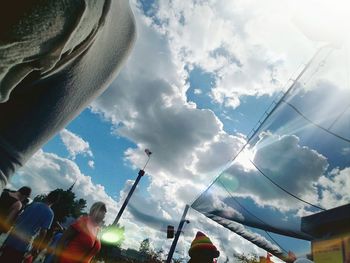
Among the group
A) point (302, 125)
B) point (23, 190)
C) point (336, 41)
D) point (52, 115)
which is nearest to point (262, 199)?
point (302, 125)

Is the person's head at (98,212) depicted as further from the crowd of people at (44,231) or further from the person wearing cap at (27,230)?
the person wearing cap at (27,230)

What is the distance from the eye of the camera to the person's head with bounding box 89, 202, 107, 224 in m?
3.98

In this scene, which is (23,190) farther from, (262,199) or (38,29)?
(262,199)

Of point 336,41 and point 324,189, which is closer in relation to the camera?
point 336,41

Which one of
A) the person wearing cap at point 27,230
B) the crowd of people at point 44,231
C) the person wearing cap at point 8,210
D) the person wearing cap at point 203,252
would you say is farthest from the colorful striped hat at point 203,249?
the person wearing cap at point 8,210

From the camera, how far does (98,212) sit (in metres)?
4.04

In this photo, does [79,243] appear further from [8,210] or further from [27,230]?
[8,210]

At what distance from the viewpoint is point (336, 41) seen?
21.6ft

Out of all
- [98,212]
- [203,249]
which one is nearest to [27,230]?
[98,212]

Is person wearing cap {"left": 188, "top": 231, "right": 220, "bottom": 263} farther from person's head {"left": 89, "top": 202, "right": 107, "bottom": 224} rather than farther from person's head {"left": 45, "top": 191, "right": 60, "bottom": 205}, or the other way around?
person's head {"left": 45, "top": 191, "right": 60, "bottom": 205}

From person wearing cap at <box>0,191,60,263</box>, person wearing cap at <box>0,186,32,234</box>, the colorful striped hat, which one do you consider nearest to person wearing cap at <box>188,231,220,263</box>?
the colorful striped hat

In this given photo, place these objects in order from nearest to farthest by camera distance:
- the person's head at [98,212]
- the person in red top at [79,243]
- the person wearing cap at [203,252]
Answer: the person in red top at [79,243], the person's head at [98,212], the person wearing cap at [203,252]

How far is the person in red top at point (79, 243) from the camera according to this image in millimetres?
3432

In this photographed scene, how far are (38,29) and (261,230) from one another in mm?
11986
